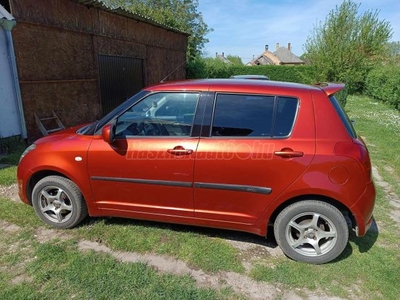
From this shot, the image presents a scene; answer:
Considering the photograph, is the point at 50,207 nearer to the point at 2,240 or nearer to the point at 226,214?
the point at 2,240

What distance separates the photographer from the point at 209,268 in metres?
2.62

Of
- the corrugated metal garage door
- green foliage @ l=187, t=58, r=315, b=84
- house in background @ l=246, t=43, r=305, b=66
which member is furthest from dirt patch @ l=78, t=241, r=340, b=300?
house in background @ l=246, t=43, r=305, b=66

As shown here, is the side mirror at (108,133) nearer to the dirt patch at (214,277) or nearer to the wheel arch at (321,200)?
the dirt patch at (214,277)

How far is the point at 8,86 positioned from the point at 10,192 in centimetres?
315

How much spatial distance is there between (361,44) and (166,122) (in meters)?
23.2

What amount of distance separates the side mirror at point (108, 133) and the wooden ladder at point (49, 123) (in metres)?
4.97

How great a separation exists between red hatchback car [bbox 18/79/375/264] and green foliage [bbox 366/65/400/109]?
14.4m

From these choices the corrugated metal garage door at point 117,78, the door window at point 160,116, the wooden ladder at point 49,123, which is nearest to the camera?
the door window at point 160,116

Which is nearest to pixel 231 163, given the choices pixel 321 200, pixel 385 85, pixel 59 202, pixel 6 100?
pixel 321 200

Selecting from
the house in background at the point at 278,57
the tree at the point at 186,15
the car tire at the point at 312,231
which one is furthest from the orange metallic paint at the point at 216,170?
the house in background at the point at 278,57

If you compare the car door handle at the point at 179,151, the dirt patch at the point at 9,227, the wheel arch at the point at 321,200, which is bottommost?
the dirt patch at the point at 9,227

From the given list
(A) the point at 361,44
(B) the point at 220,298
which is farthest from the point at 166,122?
(A) the point at 361,44

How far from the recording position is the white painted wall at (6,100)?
235 inches

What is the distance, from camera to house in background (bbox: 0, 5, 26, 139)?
5.89m
